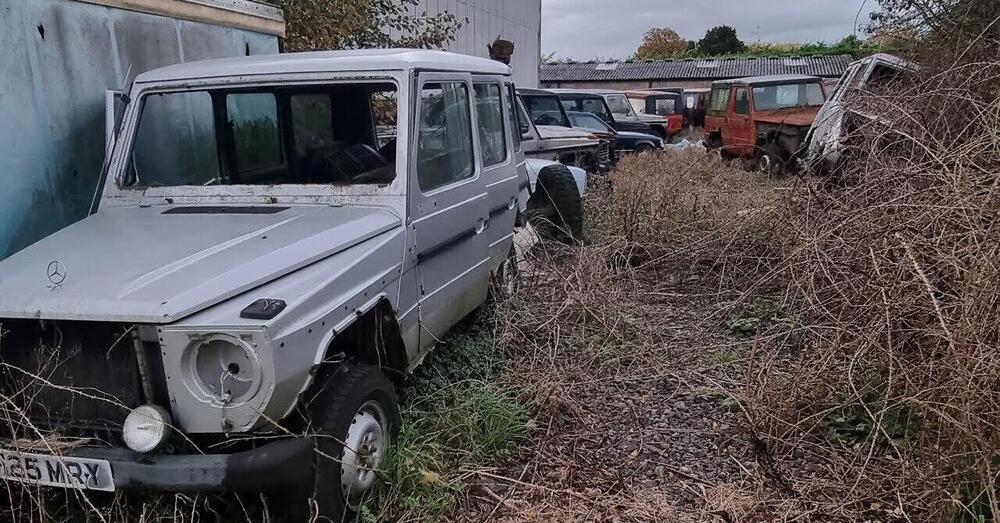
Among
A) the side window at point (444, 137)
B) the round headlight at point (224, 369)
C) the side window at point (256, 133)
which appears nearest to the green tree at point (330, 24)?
the side window at point (256, 133)

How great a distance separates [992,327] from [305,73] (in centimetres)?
297

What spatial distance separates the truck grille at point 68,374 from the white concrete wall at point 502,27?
9832 mm

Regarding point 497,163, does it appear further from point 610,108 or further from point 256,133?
point 610,108

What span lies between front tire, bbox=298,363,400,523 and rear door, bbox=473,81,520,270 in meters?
1.62

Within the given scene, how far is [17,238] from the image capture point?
11.5ft

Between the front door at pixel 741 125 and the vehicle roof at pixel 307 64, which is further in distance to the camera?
the front door at pixel 741 125

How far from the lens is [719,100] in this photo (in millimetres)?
14031

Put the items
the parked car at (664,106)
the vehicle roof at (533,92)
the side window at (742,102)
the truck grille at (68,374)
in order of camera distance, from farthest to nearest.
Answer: the parked car at (664,106)
the side window at (742,102)
the vehicle roof at (533,92)
the truck grille at (68,374)

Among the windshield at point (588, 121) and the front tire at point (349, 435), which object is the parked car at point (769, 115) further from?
the front tire at point (349, 435)

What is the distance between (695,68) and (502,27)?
74.5 ft

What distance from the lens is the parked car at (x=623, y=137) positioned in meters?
11.9

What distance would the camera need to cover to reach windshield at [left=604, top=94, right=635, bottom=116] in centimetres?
1584

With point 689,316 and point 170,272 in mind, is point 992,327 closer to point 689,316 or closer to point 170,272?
point 689,316

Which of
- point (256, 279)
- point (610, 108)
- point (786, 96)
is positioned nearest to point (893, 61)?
point (786, 96)
